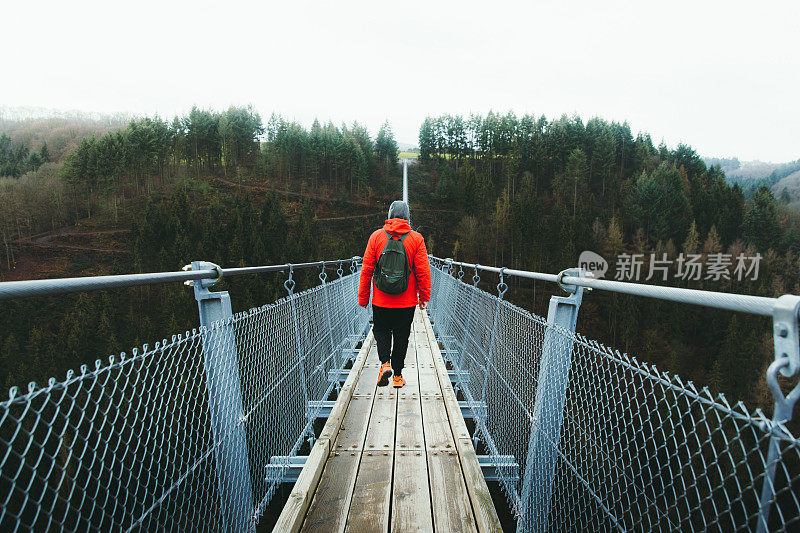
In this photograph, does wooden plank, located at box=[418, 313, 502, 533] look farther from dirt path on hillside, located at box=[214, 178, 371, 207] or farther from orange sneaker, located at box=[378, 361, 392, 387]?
dirt path on hillside, located at box=[214, 178, 371, 207]

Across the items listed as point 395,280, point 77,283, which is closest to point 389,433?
point 395,280

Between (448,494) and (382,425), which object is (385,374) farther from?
(448,494)

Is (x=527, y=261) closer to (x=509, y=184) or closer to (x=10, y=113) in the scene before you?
(x=509, y=184)

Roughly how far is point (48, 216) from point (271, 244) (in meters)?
26.3

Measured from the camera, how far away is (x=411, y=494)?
77.3 inches

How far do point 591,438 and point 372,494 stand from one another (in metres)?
1.02

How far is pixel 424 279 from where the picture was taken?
3174mm

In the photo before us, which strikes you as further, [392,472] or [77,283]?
[392,472]

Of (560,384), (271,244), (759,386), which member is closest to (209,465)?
(560,384)

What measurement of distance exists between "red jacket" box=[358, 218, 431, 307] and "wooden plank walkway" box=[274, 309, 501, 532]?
0.74 meters

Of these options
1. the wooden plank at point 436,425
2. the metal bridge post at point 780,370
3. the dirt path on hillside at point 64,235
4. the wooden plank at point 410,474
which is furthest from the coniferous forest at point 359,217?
the metal bridge post at point 780,370

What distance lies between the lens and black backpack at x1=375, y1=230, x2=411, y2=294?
3.02m

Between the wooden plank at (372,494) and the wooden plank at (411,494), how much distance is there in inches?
1.5

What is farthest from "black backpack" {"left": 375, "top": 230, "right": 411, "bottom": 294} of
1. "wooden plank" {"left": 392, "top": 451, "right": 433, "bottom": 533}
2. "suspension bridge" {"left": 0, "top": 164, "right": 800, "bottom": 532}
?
"wooden plank" {"left": 392, "top": 451, "right": 433, "bottom": 533}
